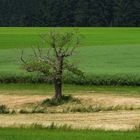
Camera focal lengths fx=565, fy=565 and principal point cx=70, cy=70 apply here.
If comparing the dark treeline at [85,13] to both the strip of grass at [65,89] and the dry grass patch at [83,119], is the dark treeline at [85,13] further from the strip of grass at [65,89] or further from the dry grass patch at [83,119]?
the dry grass patch at [83,119]

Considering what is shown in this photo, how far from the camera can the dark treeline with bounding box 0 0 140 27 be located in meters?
139

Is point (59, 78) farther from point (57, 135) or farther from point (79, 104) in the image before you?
point (57, 135)

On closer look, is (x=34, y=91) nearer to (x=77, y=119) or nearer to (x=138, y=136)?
(x=77, y=119)

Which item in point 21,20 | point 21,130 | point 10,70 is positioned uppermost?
point 21,130

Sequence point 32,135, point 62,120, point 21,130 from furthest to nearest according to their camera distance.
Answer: point 62,120 < point 21,130 < point 32,135

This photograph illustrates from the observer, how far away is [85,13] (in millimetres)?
145375

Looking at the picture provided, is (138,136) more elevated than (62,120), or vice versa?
(138,136)

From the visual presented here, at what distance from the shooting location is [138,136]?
1611cm

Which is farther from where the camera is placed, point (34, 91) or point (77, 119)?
point (34, 91)

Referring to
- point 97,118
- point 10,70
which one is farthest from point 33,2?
point 97,118

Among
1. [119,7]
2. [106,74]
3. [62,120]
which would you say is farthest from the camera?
[119,7]

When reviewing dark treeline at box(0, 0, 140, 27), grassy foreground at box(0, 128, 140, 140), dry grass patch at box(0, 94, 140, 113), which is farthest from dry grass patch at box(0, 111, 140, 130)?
dark treeline at box(0, 0, 140, 27)

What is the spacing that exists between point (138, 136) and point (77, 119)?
7222 mm

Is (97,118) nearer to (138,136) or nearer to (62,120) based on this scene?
(62,120)
